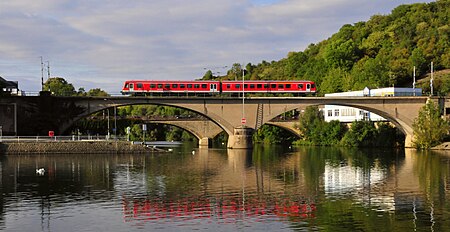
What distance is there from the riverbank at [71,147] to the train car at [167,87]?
14.9 metres

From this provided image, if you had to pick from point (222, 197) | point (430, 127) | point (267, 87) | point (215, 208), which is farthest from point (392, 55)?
point (215, 208)

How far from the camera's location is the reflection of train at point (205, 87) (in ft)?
315

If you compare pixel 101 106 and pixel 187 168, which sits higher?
pixel 101 106

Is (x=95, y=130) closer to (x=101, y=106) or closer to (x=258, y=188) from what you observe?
(x=101, y=106)

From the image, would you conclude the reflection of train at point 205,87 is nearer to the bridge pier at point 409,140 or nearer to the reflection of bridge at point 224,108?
the reflection of bridge at point 224,108

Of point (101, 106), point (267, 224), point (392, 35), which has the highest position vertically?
point (392, 35)

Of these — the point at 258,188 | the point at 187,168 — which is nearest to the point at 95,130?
the point at 187,168

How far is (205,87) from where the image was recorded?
9762 cm

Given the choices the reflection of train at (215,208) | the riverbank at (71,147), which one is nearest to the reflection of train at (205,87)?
the riverbank at (71,147)

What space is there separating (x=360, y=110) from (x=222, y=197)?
277 feet

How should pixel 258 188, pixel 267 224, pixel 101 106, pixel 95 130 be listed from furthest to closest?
pixel 95 130 → pixel 101 106 → pixel 258 188 → pixel 267 224

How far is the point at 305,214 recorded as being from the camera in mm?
32594

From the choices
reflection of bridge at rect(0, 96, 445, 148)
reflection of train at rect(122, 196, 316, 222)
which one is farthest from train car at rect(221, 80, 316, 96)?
reflection of train at rect(122, 196, 316, 222)

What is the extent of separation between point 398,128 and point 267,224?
270ft
